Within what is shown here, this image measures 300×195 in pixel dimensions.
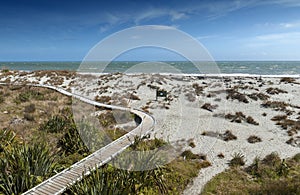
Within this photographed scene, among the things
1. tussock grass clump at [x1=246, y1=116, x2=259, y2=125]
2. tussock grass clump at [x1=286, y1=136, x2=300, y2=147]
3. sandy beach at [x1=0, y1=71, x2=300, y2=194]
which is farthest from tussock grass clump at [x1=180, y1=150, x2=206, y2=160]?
tussock grass clump at [x1=246, y1=116, x2=259, y2=125]

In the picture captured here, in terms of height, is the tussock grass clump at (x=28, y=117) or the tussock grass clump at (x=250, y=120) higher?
→ the tussock grass clump at (x=28, y=117)

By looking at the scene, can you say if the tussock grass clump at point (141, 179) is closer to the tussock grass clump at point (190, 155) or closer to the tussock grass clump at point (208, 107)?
the tussock grass clump at point (190, 155)

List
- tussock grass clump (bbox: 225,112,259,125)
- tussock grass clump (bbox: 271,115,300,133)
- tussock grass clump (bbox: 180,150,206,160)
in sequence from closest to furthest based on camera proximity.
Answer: tussock grass clump (bbox: 180,150,206,160), tussock grass clump (bbox: 271,115,300,133), tussock grass clump (bbox: 225,112,259,125)

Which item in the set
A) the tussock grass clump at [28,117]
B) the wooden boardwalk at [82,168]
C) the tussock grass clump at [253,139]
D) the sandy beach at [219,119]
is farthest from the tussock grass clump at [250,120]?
the tussock grass clump at [28,117]

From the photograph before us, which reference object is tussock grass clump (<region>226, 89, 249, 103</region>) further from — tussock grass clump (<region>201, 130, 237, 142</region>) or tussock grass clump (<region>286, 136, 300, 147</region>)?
tussock grass clump (<region>286, 136, 300, 147</region>)

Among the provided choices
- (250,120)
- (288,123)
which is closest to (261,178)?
(288,123)

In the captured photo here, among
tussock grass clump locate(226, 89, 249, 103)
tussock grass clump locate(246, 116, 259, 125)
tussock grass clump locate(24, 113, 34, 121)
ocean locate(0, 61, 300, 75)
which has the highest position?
ocean locate(0, 61, 300, 75)

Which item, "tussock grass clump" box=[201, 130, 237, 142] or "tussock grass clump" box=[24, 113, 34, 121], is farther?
"tussock grass clump" box=[24, 113, 34, 121]

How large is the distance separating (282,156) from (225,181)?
15.5 feet

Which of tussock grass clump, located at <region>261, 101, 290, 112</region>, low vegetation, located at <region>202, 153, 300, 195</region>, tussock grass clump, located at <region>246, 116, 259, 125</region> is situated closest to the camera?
low vegetation, located at <region>202, 153, 300, 195</region>

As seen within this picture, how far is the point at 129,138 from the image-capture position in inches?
512

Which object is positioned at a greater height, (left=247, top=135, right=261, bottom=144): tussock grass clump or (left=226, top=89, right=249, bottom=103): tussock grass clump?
(left=226, top=89, right=249, bottom=103): tussock grass clump

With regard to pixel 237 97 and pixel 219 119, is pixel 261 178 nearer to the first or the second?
pixel 219 119

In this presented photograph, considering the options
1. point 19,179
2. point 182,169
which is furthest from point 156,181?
point 19,179
